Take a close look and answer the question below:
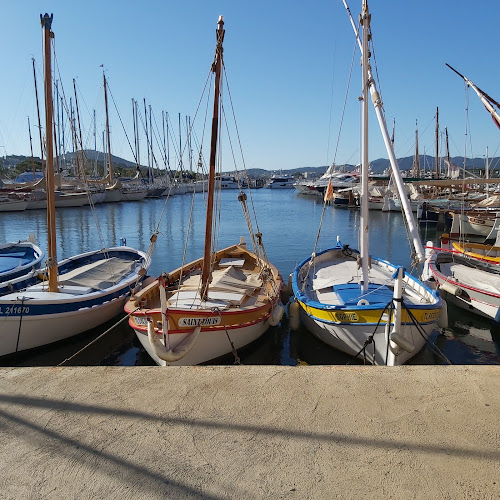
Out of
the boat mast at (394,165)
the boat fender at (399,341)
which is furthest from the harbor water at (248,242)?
the boat mast at (394,165)

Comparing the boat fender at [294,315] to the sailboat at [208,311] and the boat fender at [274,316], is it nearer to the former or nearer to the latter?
the sailboat at [208,311]

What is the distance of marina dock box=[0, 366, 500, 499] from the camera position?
2770 mm

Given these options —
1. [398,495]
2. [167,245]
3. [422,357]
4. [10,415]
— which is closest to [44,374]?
[10,415]

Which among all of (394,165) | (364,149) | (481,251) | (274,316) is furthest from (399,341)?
(481,251)

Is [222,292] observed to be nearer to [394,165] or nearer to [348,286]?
[348,286]

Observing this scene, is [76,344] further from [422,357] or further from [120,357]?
[422,357]

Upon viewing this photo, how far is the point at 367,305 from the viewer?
26.1 feet

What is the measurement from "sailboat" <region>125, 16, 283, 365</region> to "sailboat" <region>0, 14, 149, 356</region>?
143 centimetres

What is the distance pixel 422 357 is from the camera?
902 cm

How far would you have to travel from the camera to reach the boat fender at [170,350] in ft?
22.6

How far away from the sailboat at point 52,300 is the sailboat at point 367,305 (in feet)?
14.8

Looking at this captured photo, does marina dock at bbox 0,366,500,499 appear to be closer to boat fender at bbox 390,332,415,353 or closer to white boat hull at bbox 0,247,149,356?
boat fender at bbox 390,332,415,353

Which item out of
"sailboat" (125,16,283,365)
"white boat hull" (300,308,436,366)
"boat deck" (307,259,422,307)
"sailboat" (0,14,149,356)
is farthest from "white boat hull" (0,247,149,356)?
"white boat hull" (300,308,436,366)

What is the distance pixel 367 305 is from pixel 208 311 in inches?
119
